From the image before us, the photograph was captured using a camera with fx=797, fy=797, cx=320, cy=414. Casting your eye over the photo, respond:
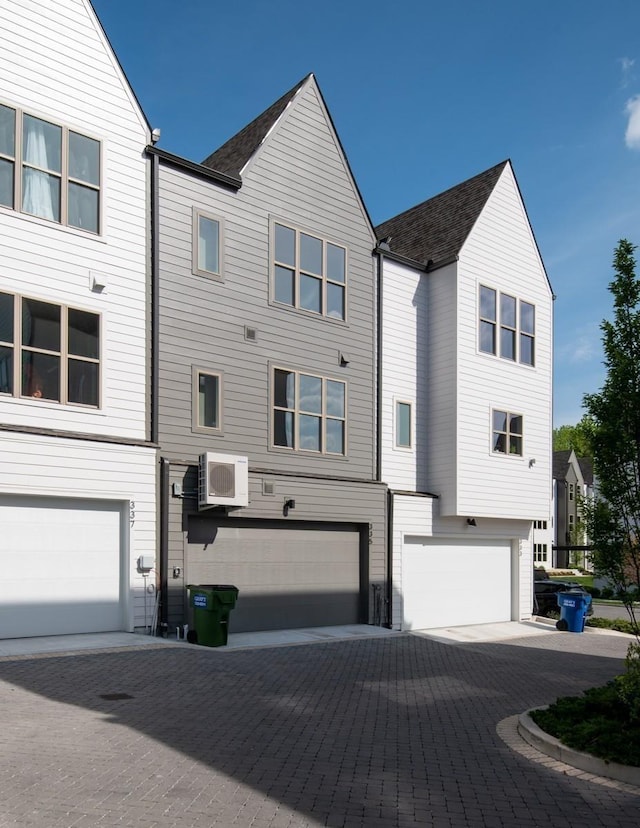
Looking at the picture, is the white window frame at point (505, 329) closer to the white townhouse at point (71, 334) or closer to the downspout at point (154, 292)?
the downspout at point (154, 292)

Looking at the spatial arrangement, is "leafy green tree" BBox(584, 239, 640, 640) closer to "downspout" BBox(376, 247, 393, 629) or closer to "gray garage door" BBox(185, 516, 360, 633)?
"gray garage door" BBox(185, 516, 360, 633)

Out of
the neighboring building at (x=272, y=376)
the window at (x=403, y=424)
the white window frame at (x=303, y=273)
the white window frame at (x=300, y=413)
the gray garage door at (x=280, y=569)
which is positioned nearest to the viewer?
the neighboring building at (x=272, y=376)

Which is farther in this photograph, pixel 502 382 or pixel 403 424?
pixel 502 382

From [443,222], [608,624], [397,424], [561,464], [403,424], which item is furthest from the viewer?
[561,464]

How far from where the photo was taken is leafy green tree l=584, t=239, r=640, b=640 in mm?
8859

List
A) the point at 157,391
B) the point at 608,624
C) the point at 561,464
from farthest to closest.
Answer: the point at 561,464 < the point at 608,624 < the point at 157,391

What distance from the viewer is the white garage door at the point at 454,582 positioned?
19359 mm

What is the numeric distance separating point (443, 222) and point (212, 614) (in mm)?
13040

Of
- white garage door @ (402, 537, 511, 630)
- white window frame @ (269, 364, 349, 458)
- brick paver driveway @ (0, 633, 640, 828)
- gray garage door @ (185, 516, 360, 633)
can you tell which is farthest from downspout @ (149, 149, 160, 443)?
white garage door @ (402, 537, 511, 630)

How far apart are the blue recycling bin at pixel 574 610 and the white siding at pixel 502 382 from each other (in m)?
2.38

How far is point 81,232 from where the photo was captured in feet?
47.2

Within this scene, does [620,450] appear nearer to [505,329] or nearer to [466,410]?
[466,410]

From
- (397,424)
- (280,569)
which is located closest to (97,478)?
(280,569)

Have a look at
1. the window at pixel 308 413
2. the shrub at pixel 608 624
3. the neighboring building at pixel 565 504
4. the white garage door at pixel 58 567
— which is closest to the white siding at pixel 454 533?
the shrub at pixel 608 624
